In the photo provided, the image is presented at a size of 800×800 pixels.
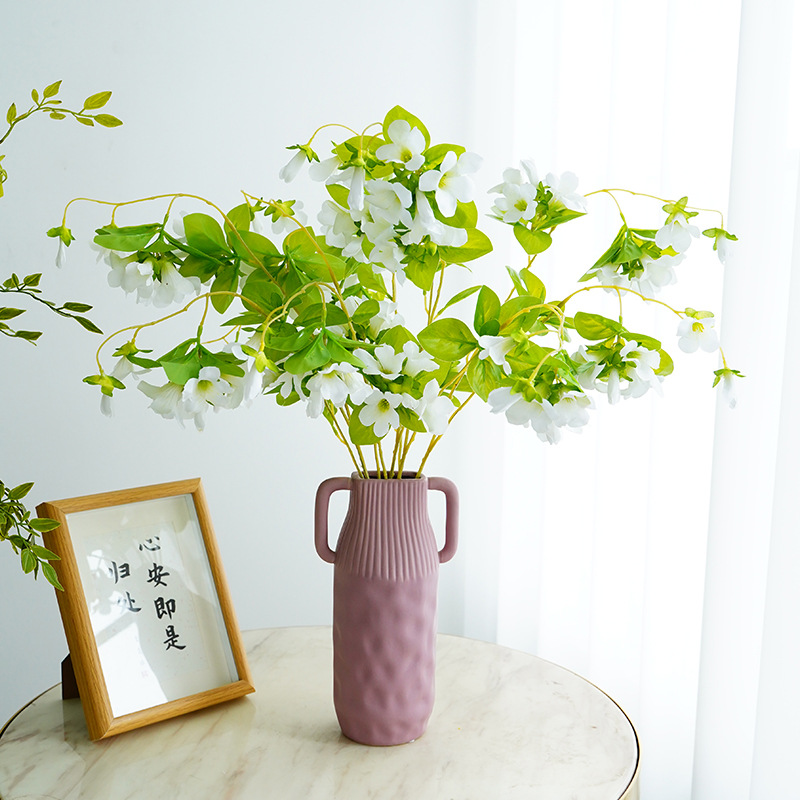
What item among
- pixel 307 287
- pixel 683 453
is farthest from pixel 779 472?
pixel 307 287

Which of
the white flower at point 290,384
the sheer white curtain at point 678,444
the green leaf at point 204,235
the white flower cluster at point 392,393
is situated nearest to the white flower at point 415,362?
the white flower cluster at point 392,393

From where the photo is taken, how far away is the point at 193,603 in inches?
40.0

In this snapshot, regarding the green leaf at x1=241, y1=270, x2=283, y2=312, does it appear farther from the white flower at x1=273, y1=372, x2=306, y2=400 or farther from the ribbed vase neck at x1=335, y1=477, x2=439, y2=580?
the ribbed vase neck at x1=335, y1=477, x2=439, y2=580

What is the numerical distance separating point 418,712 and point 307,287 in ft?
1.55

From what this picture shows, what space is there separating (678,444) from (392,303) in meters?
0.59

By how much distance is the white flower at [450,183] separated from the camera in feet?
2.20

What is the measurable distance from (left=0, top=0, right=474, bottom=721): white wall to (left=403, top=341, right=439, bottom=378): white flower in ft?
3.17

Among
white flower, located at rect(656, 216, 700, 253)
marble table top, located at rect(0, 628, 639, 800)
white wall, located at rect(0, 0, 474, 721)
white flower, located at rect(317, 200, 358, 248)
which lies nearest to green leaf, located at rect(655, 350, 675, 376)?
white flower, located at rect(656, 216, 700, 253)

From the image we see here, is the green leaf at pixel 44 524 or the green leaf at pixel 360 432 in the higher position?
the green leaf at pixel 360 432

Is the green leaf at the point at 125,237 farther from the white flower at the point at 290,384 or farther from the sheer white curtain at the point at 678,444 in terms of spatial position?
the sheer white curtain at the point at 678,444

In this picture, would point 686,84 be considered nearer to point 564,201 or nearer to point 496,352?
point 564,201

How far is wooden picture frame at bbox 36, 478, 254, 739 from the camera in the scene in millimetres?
915

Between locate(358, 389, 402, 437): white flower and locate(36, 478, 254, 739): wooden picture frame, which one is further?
locate(36, 478, 254, 739): wooden picture frame

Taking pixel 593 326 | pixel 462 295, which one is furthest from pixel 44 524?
pixel 593 326
